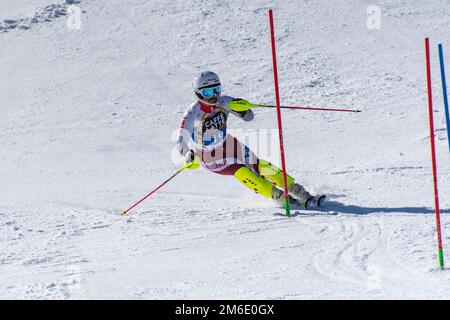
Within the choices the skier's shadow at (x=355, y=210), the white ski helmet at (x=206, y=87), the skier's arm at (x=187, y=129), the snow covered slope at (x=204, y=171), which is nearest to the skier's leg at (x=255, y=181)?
the snow covered slope at (x=204, y=171)

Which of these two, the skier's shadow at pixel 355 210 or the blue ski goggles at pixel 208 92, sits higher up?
the blue ski goggles at pixel 208 92

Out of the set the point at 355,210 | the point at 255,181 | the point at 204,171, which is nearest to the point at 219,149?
the point at 255,181

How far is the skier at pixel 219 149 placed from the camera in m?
8.10

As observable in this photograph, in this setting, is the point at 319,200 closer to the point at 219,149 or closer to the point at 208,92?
the point at 219,149

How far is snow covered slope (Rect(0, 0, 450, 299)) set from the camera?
616 cm

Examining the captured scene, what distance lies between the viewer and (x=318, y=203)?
8.00 metres

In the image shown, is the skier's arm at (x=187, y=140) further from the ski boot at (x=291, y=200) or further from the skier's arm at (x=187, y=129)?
the ski boot at (x=291, y=200)

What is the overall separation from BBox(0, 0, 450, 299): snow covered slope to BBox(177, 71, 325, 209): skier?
0.82 feet

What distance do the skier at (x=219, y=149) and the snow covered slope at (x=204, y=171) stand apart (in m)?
0.25

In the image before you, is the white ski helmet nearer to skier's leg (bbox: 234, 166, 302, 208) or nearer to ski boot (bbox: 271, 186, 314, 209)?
skier's leg (bbox: 234, 166, 302, 208)

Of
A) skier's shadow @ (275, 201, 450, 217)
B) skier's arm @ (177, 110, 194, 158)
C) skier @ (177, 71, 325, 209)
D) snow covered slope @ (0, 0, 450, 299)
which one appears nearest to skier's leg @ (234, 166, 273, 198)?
skier @ (177, 71, 325, 209)

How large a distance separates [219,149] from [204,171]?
5.30ft
